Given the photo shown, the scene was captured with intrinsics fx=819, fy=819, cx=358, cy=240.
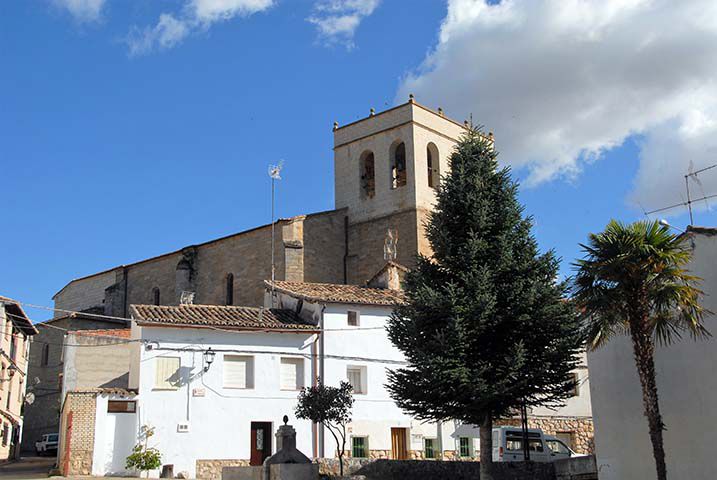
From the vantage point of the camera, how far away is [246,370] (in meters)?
28.5

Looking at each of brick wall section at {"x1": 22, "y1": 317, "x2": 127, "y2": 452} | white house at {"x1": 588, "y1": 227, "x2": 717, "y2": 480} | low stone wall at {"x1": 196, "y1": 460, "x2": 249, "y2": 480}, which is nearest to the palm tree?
white house at {"x1": 588, "y1": 227, "x2": 717, "y2": 480}

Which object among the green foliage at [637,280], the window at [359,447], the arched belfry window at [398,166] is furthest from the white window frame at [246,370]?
the arched belfry window at [398,166]

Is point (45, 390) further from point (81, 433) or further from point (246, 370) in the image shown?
point (81, 433)

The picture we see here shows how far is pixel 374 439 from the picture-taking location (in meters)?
29.2

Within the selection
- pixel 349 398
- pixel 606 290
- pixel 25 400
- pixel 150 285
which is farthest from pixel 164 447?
pixel 150 285

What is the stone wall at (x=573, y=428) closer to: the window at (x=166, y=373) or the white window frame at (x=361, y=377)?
the white window frame at (x=361, y=377)

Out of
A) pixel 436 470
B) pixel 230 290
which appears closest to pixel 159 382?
pixel 436 470

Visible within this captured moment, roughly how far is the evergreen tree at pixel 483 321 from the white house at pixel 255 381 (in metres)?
8.91

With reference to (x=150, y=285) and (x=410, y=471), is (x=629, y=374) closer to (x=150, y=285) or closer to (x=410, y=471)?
(x=410, y=471)

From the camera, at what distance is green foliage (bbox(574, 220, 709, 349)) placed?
15922 mm

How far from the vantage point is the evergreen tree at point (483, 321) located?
1883cm

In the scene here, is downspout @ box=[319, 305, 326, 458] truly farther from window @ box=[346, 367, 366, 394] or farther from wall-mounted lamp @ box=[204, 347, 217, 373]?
Answer: wall-mounted lamp @ box=[204, 347, 217, 373]

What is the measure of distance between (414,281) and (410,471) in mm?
5498

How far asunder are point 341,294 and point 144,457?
985 cm
